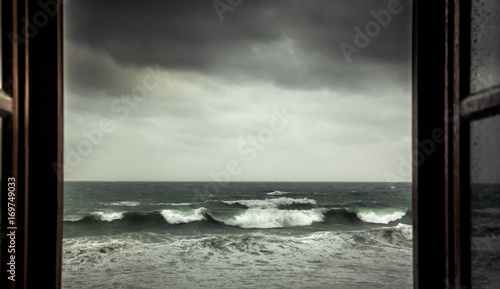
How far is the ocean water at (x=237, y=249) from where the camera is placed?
23.0 ft

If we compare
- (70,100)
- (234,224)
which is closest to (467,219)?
(234,224)

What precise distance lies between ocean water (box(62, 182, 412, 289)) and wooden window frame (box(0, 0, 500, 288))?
19.4ft

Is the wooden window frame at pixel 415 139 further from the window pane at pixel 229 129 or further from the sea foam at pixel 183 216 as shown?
the sea foam at pixel 183 216

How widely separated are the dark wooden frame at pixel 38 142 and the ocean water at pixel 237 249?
6.01 m

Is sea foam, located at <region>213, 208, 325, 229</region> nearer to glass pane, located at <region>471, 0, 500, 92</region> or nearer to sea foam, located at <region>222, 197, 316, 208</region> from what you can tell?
sea foam, located at <region>222, 197, 316, 208</region>

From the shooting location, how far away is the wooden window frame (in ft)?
2.54

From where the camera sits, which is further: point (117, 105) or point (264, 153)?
point (264, 153)

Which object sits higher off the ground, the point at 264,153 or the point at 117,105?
the point at 117,105

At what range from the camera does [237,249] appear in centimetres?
1008

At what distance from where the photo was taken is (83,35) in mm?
18359

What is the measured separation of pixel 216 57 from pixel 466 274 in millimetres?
19475

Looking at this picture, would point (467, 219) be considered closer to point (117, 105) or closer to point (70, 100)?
point (70, 100)

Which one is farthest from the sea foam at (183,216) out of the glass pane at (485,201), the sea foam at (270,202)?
the glass pane at (485,201)

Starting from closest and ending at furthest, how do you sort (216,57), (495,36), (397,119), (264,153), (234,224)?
(495,36), (234,224), (216,57), (397,119), (264,153)
